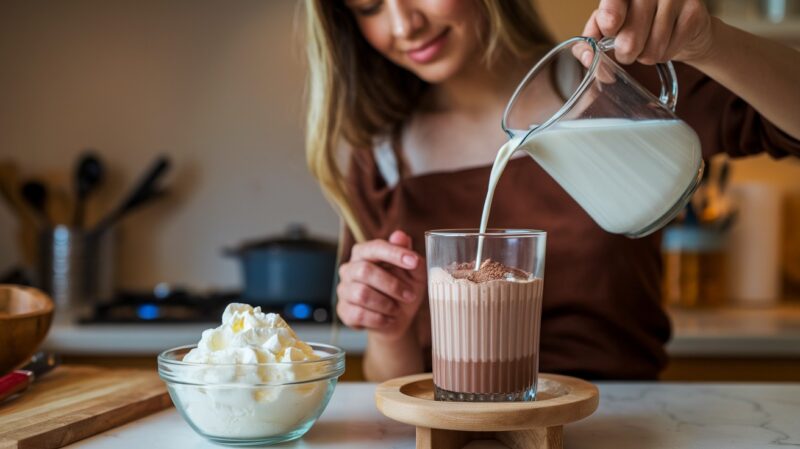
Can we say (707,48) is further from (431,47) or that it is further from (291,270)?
(291,270)

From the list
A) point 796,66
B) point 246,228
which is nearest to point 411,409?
point 796,66

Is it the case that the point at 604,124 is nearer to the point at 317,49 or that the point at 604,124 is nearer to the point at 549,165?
the point at 549,165

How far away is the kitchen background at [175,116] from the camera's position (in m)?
2.66

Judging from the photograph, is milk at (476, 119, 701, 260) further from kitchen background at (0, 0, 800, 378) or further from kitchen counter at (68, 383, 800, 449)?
kitchen background at (0, 0, 800, 378)

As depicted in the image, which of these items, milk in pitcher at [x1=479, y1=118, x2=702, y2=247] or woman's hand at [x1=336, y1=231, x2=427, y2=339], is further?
woman's hand at [x1=336, y1=231, x2=427, y2=339]

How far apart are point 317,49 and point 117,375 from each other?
648 millimetres

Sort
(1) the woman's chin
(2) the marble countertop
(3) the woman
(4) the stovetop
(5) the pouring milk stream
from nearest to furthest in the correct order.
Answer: (5) the pouring milk stream → (3) the woman → (1) the woman's chin → (2) the marble countertop → (4) the stovetop

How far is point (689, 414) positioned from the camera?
105 centimetres

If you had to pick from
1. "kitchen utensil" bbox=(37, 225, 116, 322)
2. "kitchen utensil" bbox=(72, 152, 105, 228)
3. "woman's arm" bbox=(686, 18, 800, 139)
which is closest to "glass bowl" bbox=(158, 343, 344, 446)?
"woman's arm" bbox=(686, 18, 800, 139)

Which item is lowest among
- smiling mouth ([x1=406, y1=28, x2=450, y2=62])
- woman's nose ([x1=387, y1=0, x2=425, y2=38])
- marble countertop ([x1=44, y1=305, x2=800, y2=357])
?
marble countertop ([x1=44, y1=305, x2=800, y2=357])

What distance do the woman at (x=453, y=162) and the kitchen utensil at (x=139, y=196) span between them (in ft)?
3.63

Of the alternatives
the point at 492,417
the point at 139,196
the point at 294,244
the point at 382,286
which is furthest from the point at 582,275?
the point at 139,196

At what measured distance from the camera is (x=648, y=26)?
0.93m

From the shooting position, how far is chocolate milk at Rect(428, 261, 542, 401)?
92 cm
